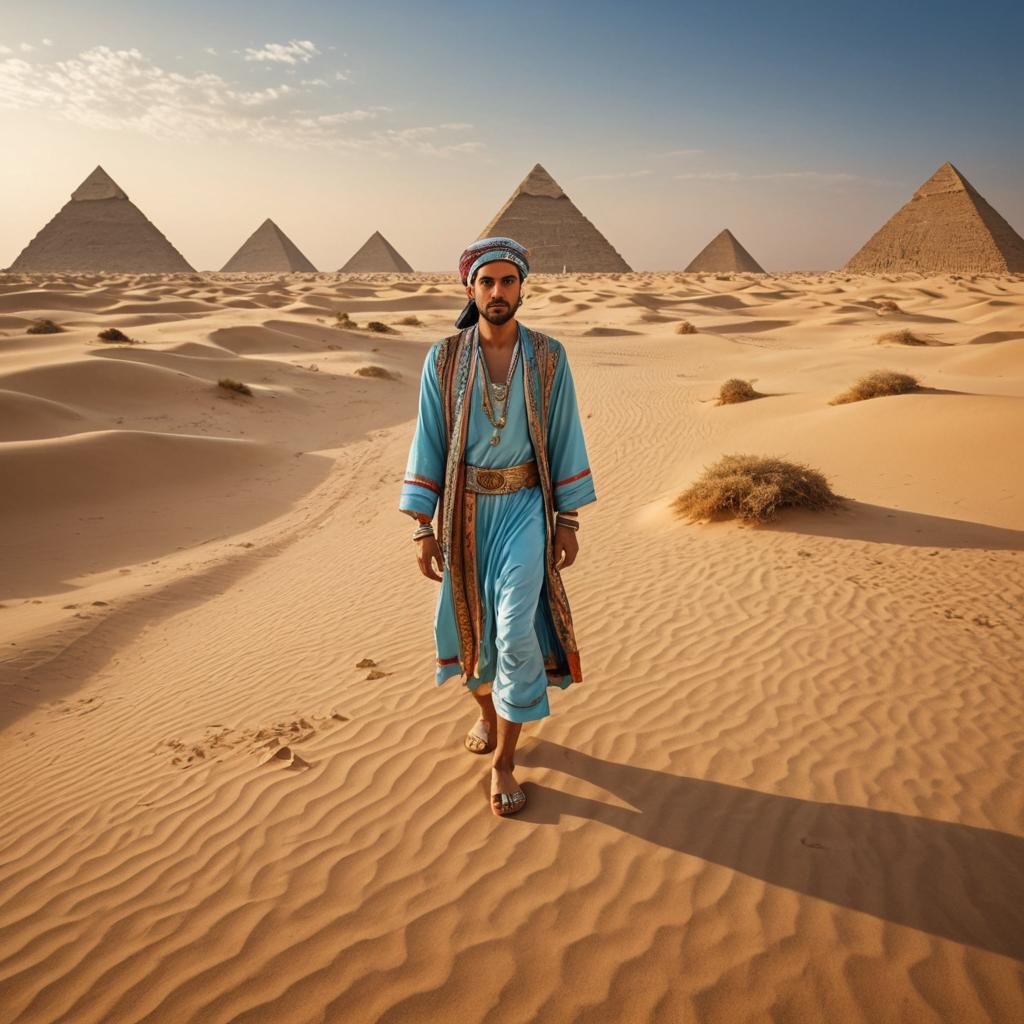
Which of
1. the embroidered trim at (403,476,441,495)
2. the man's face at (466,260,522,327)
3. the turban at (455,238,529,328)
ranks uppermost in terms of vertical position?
the turban at (455,238,529,328)

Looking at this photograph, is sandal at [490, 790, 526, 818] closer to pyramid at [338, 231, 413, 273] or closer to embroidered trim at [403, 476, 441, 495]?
embroidered trim at [403, 476, 441, 495]

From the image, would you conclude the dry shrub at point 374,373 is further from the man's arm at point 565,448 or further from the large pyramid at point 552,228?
the large pyramid at point 552,228

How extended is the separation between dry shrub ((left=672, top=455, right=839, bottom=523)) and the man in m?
4.31

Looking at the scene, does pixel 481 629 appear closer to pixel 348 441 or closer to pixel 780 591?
pixel 780 591

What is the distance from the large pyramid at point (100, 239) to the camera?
82438mm

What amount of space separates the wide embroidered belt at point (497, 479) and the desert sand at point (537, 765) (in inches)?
50.4

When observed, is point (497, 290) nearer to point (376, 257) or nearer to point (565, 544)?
point (565, 544)

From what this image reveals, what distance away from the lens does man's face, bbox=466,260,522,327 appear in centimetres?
267

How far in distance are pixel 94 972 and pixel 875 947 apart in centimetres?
243

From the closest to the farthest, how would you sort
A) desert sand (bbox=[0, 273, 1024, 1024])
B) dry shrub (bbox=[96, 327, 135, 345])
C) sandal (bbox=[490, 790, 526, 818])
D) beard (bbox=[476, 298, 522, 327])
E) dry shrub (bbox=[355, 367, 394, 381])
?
desert sand (bbox=[0, 273, 1024, 1024]) < beard (bbox=[476, 298, 522, 327]) < sandal (bbox=[490, 790, 526, 818]) < dry shrub (bbox=[355, 367, 394, 381]) < dry shrub (bbox=[96, 327, 135, 345])

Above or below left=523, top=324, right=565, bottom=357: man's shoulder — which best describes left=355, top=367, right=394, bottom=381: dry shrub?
below

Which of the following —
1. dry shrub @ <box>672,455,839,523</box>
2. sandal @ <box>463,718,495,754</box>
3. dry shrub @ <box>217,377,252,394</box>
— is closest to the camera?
sandal @ <box>463,718,495,754</box>

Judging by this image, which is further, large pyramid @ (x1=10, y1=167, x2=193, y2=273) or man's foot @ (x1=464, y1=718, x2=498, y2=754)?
large pyramid @ (x1=10, y1=167, x2=193, y2=273)

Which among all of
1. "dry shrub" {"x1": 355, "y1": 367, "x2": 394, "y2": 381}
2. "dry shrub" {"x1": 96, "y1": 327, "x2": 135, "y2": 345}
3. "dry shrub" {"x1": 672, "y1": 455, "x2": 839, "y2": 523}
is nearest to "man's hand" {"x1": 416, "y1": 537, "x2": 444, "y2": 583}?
"dry shrub" {"x1": 672, "y1": 455, "x2": 839, "y2": 523}
